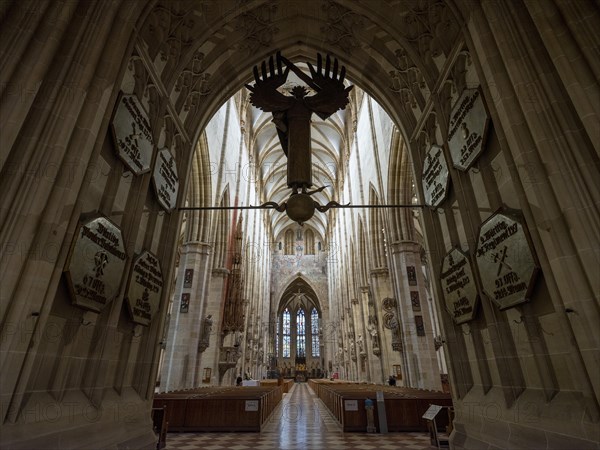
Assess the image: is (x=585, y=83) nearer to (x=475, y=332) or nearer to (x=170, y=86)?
(x=475, y=332)

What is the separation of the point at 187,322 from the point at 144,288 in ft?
28.2

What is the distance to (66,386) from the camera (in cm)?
324

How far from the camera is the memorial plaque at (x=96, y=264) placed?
10.5 ft

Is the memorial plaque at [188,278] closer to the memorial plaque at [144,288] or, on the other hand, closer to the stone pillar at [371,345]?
the memorial plaque at [144,288]

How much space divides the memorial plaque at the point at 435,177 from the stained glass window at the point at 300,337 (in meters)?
46.2

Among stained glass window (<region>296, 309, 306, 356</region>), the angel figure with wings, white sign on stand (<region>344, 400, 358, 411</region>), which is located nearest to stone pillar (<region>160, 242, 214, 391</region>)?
white sign on stand (<region>344, 400, 358, 411</region>)

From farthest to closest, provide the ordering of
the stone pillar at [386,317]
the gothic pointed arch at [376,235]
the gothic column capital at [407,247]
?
the gothic pointed arch at [376,235] < the stone pillar at [386,317] < the gothic column capital at [407,247]

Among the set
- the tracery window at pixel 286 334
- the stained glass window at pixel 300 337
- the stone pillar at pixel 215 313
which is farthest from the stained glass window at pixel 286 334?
the stone pillar at pixel 215 313

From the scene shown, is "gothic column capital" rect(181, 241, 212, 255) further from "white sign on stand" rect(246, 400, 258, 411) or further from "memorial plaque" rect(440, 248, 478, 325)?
"memorial plaque" rect(440, 248, 478, 325)

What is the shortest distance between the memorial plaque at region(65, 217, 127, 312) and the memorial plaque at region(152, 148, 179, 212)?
1267 mm

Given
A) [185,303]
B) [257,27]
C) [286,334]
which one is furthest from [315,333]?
[257,27]

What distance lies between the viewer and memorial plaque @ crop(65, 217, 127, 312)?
3191 millimetres

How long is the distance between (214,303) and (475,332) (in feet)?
41.2

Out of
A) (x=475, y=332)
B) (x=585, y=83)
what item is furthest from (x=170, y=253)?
(x=585, y=83)
